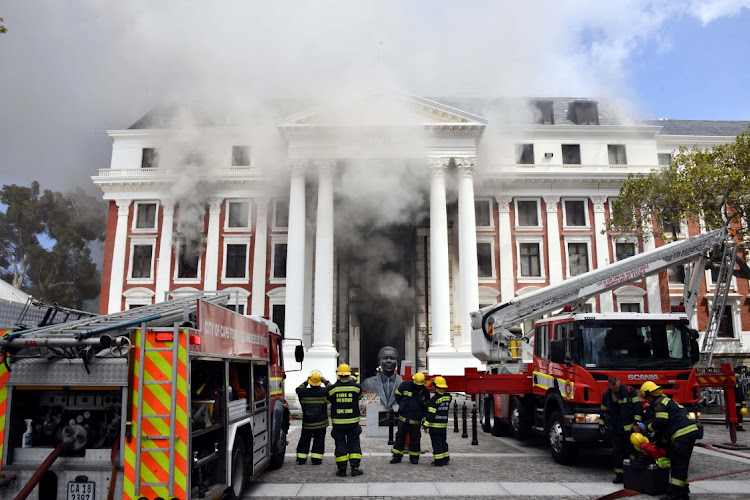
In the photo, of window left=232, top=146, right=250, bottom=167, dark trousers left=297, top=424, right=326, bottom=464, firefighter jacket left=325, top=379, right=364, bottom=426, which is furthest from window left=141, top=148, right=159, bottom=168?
firefighter jacket left=325, top=379, right=364, bottom=426

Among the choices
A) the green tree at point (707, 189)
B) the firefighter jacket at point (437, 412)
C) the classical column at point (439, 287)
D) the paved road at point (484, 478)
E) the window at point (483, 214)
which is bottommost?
the paved road at point (484, 478)

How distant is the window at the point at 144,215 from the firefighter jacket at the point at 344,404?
77.6ft

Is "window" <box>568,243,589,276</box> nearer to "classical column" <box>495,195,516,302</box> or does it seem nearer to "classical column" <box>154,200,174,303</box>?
"classical column" <box>495,195,516,302</box>

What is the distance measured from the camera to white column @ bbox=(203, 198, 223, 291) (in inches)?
1115

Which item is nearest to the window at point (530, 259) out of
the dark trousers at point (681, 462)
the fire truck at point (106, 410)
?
the dark trousers at point (681, 462)

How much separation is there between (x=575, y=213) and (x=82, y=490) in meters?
27.5

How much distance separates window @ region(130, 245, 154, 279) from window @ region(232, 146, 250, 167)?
5905mm

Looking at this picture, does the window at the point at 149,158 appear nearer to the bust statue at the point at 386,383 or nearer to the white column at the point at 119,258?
the white column at the point at 119,258

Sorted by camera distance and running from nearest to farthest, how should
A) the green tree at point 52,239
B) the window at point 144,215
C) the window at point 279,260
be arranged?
the window at point 279,260
the window at point 144,215
the green tree at point 52,239

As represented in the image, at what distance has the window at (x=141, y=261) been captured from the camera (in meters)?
28.8

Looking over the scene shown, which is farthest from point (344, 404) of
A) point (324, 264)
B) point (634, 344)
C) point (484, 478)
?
point (324, 264)

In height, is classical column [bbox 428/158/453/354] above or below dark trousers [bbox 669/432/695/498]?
above

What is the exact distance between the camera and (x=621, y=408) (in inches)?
303

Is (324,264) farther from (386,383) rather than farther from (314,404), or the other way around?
(314,404)
